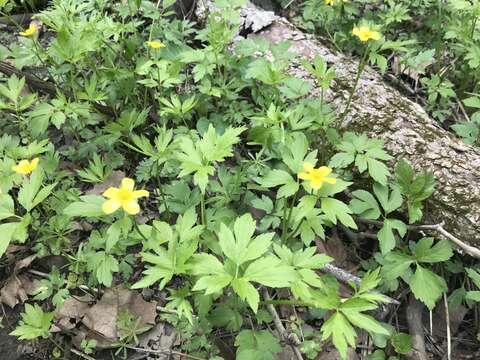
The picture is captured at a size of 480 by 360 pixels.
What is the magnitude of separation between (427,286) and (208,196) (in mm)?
1294

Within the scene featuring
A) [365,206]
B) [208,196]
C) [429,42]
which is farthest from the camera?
[429,42]

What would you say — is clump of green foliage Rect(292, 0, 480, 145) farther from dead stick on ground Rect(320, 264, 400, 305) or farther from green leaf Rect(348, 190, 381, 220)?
dead stick on ground Rect(320, 264, 400, 305)

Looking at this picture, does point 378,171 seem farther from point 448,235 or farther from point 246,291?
point 246,291

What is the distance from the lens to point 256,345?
204 centimetres

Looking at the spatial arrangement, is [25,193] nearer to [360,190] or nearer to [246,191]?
[246,191]

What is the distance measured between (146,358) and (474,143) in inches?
96.7

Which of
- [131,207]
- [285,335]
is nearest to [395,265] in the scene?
[285,335]

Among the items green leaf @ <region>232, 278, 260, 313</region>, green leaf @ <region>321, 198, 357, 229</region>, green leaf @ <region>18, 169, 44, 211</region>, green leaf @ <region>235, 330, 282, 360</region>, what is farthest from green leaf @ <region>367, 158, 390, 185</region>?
green leaf @ <region>18, 169, 44, 211</region>

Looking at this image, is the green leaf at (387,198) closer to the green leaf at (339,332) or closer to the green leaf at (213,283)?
the green leaf at (339,332)

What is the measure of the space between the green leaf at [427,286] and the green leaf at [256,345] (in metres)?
0.76

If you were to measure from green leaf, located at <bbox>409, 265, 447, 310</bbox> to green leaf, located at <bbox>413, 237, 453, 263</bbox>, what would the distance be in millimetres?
65

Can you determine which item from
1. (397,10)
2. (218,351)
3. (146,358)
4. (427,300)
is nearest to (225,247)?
(218,351)

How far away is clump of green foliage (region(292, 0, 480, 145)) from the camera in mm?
3297

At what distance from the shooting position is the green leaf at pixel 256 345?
6.56 feet
